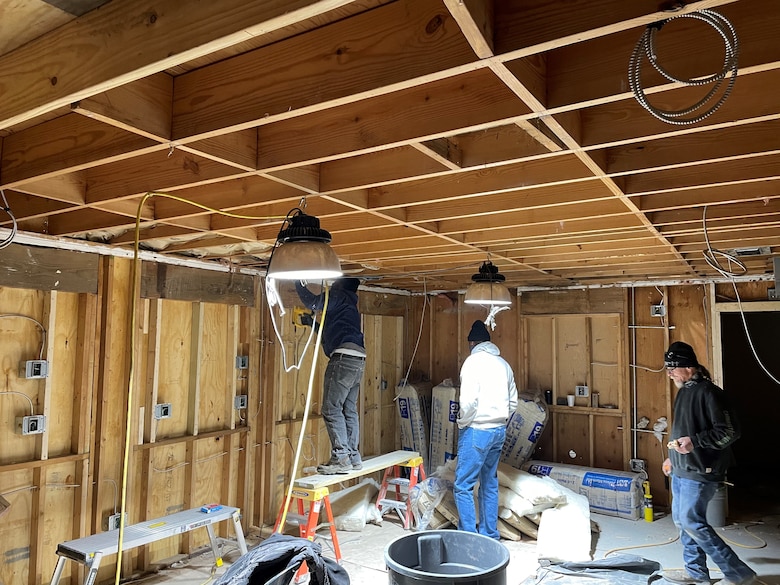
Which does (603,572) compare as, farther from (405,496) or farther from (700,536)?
(405,496)

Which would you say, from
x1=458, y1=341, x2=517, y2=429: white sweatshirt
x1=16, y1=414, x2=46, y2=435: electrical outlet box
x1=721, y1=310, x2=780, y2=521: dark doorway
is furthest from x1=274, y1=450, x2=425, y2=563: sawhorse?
x1=721, y1=310, x2=780, y2=521: dark doorway

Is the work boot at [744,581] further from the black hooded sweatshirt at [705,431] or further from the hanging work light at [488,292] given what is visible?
the hanging work light at [488,292]

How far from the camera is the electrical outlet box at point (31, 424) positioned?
3.30 m

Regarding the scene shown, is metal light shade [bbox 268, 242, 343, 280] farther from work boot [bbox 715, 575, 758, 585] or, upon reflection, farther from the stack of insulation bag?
work boot [bbox 715, 575, 758, 585]

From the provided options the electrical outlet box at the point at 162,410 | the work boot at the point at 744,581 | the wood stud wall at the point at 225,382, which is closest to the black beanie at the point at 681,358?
the work boot at the point at 744,581

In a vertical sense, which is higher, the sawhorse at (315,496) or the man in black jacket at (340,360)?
the man in black jacket at (340,360)

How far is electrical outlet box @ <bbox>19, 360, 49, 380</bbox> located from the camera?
3322mm

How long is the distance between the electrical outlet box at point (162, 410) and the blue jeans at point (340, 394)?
112 cm

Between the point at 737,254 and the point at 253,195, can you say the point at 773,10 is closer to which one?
the point at 253,195

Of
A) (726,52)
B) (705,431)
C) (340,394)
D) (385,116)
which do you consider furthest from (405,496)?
(726,52)

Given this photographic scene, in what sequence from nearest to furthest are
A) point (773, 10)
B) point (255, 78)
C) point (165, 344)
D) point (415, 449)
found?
1. point (773, 10)
2. point (255, 78)
3. point (165, 344)
4. point (415, 449)

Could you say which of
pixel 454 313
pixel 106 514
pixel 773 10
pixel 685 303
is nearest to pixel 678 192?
pixel 773 10

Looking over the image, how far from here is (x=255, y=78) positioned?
154 centimetres

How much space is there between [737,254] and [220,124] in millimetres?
3676
